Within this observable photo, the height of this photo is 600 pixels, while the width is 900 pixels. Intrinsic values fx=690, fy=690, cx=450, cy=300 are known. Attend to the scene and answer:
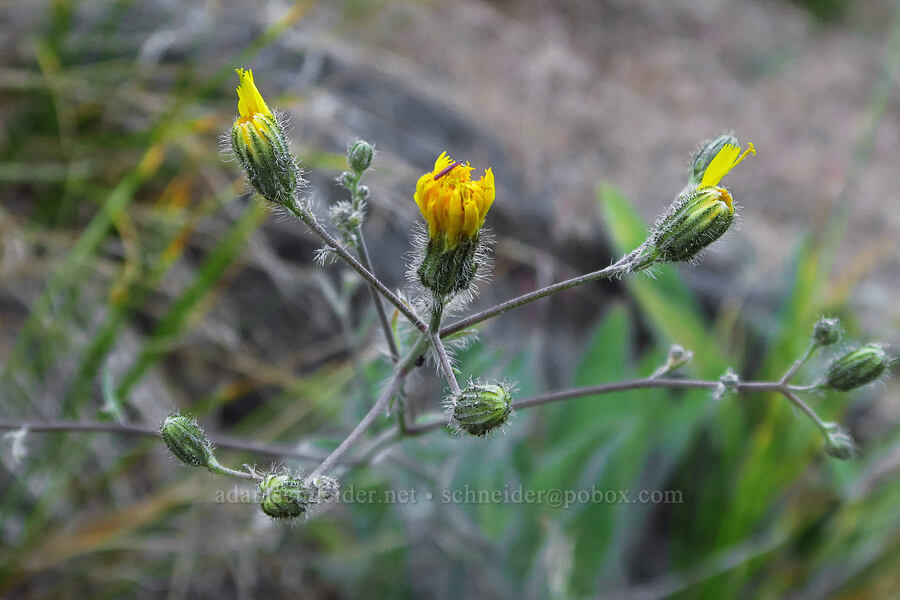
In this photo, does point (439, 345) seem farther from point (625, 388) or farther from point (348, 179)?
point (625, 388)

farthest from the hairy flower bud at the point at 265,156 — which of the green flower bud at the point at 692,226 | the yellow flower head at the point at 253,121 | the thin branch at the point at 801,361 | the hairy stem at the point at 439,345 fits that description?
the thin branch at the point at 801,361

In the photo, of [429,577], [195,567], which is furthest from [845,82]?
[195,567]

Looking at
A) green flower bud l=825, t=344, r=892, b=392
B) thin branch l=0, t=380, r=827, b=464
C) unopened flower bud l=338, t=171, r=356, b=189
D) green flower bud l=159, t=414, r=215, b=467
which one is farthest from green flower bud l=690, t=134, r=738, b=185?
green flower bud l=159, t=414, r=215, b=467

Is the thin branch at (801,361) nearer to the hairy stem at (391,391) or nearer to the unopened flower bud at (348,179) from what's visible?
the hairy stem at (391,391)

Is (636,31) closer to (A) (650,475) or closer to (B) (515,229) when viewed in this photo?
(B) (515,229)

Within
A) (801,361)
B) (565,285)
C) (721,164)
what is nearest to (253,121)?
(565,285)
